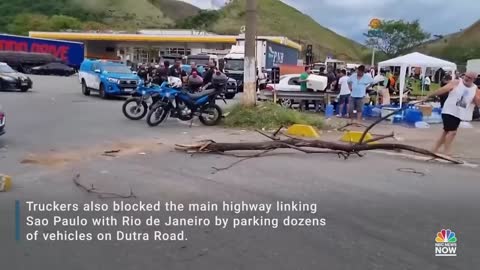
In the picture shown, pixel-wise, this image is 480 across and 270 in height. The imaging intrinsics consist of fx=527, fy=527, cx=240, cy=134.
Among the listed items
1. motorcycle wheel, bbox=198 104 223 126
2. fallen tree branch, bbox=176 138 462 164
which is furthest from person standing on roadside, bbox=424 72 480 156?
motorcycle wheel, bbox=198 104 223 126

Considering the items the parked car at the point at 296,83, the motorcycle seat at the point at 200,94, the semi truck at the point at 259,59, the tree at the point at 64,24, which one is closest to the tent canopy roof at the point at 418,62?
the parked car at the point at 296,83

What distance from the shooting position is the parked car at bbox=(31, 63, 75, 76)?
4919cm

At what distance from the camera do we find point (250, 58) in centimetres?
1472

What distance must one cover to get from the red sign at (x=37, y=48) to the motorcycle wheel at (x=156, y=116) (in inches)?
1584

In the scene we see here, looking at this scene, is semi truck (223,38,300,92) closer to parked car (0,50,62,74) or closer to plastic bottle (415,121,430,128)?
plastic bottle (415,121,430,128)

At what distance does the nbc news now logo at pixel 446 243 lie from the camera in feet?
16.0

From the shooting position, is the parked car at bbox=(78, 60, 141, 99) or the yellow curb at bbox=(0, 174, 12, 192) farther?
the parked car at bbox=(78, 60, 141, 99)

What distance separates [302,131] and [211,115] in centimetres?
284

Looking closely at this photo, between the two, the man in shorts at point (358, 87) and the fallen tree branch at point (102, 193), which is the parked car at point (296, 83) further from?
the fallen tree branch at point (102, 193)

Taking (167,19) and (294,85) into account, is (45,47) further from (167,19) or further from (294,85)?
(167,19)

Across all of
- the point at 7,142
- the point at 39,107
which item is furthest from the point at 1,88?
the point at 7,142

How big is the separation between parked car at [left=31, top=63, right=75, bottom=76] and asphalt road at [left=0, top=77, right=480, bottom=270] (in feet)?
130

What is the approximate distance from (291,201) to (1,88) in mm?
22460

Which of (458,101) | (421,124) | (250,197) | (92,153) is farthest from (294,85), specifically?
(250,197)
